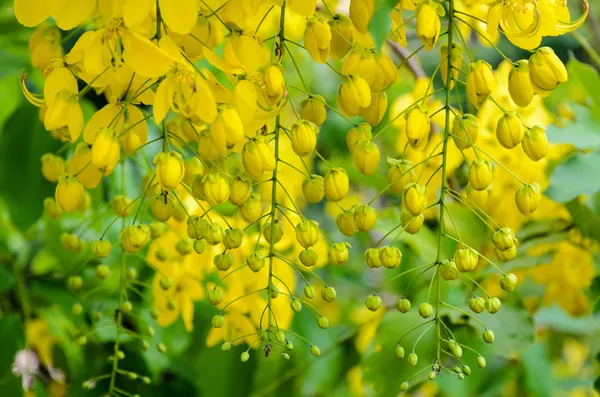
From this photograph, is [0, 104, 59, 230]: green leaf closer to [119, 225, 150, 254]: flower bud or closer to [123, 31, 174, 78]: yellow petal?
[119, 225, 150, 254]: flower bud

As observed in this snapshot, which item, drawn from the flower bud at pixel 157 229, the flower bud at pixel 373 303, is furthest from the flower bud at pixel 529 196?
the flower bud at pixel 157 229

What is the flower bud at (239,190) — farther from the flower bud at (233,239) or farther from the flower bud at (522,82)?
the flower bud at (522,82)

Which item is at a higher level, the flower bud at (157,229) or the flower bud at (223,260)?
the flower bud at (157,229)

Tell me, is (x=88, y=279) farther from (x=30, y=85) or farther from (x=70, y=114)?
(x=70, y=114)

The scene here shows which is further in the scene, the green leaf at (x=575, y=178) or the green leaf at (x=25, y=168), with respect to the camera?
the green leaf at (x=25, y=168)

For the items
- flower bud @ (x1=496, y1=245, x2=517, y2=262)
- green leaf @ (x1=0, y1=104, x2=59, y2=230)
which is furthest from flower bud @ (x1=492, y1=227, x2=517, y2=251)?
green leaf @ (x1=0, y1=104, x2=59, y2=230)

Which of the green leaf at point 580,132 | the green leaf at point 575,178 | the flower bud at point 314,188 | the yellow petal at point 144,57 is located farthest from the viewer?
the green leaf at point 580,132

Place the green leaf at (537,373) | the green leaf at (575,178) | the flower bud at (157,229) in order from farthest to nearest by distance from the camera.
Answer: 1. the green leaf at (537,373)
2. the green leaf at (575,178)
3. the flower bud at (157,229)
